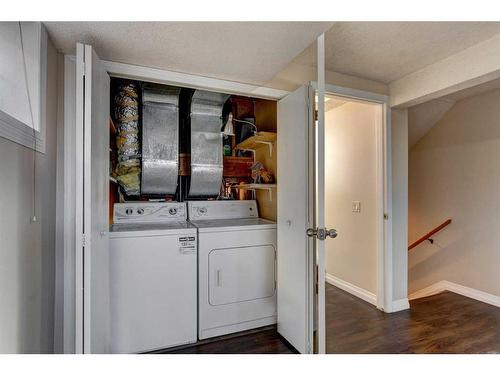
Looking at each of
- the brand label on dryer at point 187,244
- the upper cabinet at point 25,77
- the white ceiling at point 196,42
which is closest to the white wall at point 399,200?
the white ceiling at point 196,42

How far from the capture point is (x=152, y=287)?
Result: 1803 mm

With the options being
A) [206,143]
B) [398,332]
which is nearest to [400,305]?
[398,332]

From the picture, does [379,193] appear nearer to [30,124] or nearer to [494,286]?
[494,286]

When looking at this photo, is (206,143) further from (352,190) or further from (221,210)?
(352,190)

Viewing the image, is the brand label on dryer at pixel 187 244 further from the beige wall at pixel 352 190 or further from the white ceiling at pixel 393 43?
the beige wall at pixel 352 190

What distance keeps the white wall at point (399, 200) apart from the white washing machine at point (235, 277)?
4.00ft

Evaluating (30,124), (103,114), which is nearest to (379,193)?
(103,114)

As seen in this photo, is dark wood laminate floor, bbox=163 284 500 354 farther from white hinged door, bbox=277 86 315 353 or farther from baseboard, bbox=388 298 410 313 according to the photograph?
white hinged door, bbox=277 86 315 353

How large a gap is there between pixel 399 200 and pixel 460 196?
1.07m

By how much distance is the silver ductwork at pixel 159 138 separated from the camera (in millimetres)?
2279

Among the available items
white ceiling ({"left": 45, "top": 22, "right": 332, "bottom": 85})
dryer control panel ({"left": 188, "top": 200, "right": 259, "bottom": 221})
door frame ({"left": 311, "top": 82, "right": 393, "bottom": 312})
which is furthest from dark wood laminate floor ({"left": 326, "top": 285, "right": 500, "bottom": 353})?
white ceiling ({"left": 45, "top": 22, "right": 332, "bottom": 85})

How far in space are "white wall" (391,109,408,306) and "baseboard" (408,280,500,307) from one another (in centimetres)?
88

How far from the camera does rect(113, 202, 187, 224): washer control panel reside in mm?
2186
